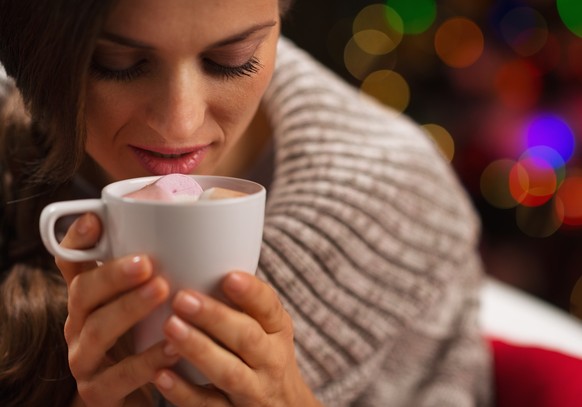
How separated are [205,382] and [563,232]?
1.62 meters

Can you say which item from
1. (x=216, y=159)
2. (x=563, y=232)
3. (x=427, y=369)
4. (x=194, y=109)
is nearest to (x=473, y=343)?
(x=427, y=369)

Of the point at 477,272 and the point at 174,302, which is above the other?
the point at 174,302

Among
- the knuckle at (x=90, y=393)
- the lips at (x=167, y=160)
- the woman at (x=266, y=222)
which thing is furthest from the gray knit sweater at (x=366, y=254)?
the knuckle at (x=90, y=393)

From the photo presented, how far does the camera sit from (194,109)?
557mm

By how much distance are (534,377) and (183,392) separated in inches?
19.9

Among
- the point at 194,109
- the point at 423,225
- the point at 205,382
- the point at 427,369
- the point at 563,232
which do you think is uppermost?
the point at 194,109

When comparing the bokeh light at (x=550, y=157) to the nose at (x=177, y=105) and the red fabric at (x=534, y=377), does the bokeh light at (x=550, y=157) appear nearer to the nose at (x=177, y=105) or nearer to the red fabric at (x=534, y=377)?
the red fabric at (x=534, y=377)

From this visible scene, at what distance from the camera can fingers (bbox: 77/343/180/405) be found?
48cm

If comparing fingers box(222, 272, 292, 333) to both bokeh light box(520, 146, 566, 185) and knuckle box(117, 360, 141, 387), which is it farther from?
bokeh light box(520, 146, 566, 185)

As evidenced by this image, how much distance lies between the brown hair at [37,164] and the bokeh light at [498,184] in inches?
53.8

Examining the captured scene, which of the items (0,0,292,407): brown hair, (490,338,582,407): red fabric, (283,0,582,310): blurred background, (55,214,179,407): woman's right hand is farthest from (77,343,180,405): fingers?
(283,0,582,310): blurred background

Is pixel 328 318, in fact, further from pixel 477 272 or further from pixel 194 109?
pixel 194 109

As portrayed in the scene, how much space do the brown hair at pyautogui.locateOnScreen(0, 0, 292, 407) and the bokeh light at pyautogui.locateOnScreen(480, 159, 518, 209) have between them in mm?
1367

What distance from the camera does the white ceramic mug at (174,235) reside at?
0.45m
